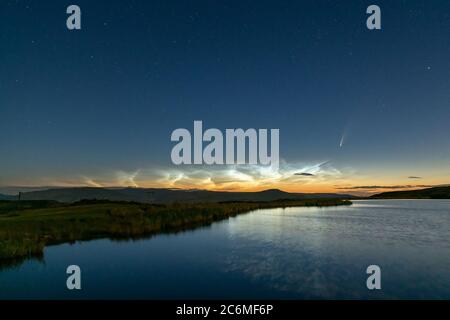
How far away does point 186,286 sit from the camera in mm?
15109

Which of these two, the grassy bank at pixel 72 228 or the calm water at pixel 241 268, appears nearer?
the calm water at pixel 241 268

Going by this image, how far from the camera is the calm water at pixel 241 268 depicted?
14344mm

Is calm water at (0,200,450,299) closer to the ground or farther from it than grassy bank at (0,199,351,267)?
closer to the ground

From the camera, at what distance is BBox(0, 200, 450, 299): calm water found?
47.1 ft

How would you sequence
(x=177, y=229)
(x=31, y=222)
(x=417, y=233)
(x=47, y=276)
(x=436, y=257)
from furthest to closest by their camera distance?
1. (x=177, y=229)
2. (x=417, y=233)
3. (x=31, y=222)
4. (x=436, y=257)
5. (x=47, y=276)

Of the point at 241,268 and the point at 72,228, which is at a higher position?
the point at 72,228

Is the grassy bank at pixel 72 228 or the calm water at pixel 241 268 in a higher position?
the grassy bank at pixel 72 228

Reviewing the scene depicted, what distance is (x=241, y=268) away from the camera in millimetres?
18188

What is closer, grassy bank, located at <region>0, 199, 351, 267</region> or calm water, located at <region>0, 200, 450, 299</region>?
calm water, located at <region>0, 200, 450, 299</region>

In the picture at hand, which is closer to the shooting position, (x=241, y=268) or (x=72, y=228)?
(x=241, y=268)

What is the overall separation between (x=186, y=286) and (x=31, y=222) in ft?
70.5
